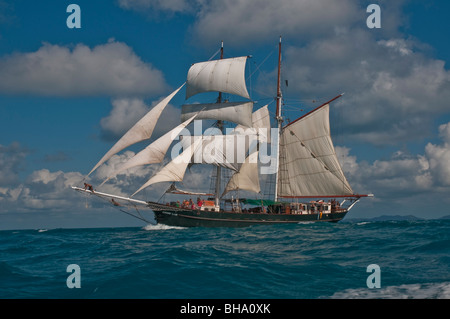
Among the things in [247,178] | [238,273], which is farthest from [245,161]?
[238,273]

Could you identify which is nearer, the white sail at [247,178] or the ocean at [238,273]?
the ocean at [238,273]

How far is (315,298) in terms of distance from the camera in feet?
47.5

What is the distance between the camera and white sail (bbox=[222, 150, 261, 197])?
191 feet

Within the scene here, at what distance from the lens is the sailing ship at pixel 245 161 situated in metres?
52.7

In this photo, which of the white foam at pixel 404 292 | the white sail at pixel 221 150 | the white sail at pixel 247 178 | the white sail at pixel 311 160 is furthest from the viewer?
the white sail at pixel 311 160

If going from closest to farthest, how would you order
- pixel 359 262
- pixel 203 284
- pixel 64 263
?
pixel 203 284, pixel 359 262, pixel 64 263

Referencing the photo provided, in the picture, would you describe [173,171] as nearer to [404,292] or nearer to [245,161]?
[245,161]

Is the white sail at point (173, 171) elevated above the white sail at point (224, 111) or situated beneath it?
situated beneath

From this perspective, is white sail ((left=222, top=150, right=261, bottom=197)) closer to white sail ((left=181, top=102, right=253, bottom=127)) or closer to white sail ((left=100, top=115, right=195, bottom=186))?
white sail ((left=181, top=102, right=253, bottom=127))
